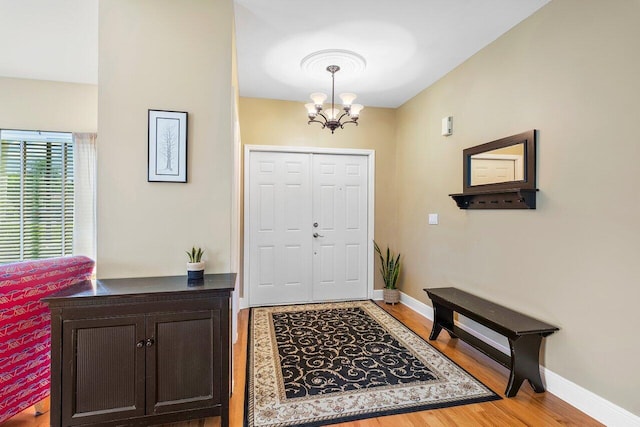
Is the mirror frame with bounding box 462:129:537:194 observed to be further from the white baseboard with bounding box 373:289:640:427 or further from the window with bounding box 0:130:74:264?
the window with bounding box 0:130:74:264

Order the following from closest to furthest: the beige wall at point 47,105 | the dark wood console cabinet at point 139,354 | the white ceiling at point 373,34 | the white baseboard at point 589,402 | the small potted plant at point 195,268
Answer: the dark wood console cabinet at point 139,354 → the white baseboard at point 589,402 → the small potted plant at point 195,268 → the white ceiling at point 373,34 → the beige wall at point 47,105

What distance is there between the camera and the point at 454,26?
2500 millimetres

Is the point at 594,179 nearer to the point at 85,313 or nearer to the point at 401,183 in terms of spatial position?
A: the point at 401,183

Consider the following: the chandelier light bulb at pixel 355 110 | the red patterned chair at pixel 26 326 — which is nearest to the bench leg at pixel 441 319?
the chandelier light bulb at pixel 355 110

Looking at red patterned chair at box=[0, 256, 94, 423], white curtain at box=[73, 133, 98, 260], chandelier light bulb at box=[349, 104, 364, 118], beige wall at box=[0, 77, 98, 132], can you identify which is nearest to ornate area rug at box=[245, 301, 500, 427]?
red patterned chair at box=[0, 256, 94, 423]

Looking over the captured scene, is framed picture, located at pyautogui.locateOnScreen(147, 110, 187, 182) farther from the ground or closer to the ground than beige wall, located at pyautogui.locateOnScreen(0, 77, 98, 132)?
closer to the ground

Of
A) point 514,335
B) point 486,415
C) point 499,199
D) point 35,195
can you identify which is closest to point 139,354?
point 486,415

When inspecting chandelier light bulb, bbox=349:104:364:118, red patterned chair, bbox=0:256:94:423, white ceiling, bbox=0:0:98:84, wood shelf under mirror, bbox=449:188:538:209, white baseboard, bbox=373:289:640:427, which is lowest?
white baseboard, bbox=373:289:640:427

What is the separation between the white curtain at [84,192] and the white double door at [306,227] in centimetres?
168

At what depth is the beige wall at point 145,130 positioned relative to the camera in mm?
2031

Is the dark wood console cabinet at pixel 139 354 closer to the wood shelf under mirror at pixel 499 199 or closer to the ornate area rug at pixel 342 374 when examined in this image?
the ornate area rug at pixel 342 374

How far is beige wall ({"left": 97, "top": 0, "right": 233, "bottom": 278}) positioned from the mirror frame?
2.16 metres

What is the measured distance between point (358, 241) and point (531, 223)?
89.0 inches

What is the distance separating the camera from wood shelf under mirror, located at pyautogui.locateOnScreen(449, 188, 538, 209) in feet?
7.59
